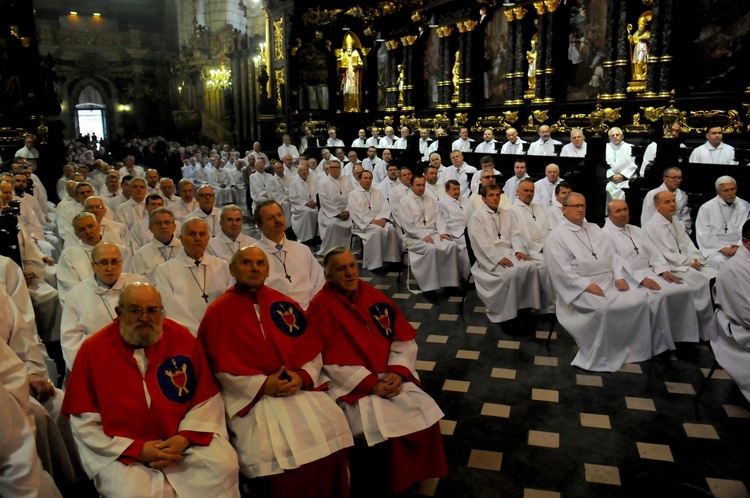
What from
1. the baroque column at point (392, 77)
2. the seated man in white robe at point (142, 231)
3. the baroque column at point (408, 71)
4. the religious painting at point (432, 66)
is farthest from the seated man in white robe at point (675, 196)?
the baroque column at point (392, 77)

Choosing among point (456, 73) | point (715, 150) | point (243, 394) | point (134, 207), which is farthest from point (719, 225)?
point (456, 73)

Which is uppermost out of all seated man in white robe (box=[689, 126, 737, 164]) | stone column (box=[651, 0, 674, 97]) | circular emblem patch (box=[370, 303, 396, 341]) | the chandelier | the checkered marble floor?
the chandelier

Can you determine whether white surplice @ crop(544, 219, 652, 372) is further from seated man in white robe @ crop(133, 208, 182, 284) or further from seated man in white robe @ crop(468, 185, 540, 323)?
seated man in white robe @ crop(133, 208, 182, 284)

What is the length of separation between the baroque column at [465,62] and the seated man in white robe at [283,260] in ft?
44.3

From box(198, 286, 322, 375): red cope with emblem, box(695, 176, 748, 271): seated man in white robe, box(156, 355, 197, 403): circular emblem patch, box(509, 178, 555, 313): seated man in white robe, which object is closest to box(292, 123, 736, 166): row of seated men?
box(695, 176, 748, 271): seated man in white robe

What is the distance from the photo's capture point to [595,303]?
18.0 feet

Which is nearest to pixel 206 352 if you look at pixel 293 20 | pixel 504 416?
pixel 504 416

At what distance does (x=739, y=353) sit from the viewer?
175 inches

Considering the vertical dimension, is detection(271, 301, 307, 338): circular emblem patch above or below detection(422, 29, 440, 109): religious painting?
below

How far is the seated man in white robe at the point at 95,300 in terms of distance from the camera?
405cm

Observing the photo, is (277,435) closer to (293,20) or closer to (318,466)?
(318,466)

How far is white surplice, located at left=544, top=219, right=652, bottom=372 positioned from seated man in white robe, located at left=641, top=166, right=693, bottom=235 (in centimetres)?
128

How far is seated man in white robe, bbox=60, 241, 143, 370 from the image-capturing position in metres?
4.05

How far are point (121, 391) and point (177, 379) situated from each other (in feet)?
0.88
